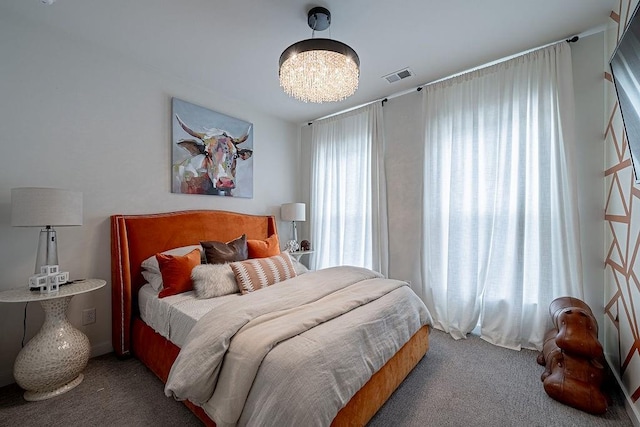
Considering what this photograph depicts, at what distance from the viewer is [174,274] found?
2.16 m

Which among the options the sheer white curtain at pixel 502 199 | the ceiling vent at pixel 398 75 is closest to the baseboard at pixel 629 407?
the sheer white curtain at pixel 502 199

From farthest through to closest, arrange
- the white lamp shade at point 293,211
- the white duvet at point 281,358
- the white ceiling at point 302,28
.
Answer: the white lamp shade at point 293,211 < the white ceiling at point 302,28 < the white duvet at point 281,358

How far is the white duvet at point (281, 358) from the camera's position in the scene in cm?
110

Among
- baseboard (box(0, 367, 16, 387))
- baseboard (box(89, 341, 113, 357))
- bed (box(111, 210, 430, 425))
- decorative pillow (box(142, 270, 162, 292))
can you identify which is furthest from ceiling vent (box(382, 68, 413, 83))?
baseboard (box(0, 367, 16, 387))

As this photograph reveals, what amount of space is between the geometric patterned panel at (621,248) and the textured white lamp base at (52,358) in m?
3.52

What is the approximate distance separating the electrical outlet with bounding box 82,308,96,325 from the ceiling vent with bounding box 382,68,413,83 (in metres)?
3.55

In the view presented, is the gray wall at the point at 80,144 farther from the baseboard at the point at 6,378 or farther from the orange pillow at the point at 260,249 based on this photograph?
the orange pillow at the point at 260,249

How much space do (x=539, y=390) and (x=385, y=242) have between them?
1.82 m

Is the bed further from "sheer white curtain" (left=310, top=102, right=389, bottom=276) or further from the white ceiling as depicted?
the white ceiling

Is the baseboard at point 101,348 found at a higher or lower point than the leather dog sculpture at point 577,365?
lower

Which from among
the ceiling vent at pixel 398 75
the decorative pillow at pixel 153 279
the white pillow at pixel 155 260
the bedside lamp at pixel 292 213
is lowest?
the decorative pillow at pixel 153 279

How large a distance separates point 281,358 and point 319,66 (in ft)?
5.75

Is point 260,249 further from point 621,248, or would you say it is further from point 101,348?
point 621,248

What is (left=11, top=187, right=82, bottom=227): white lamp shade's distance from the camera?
1709mm
